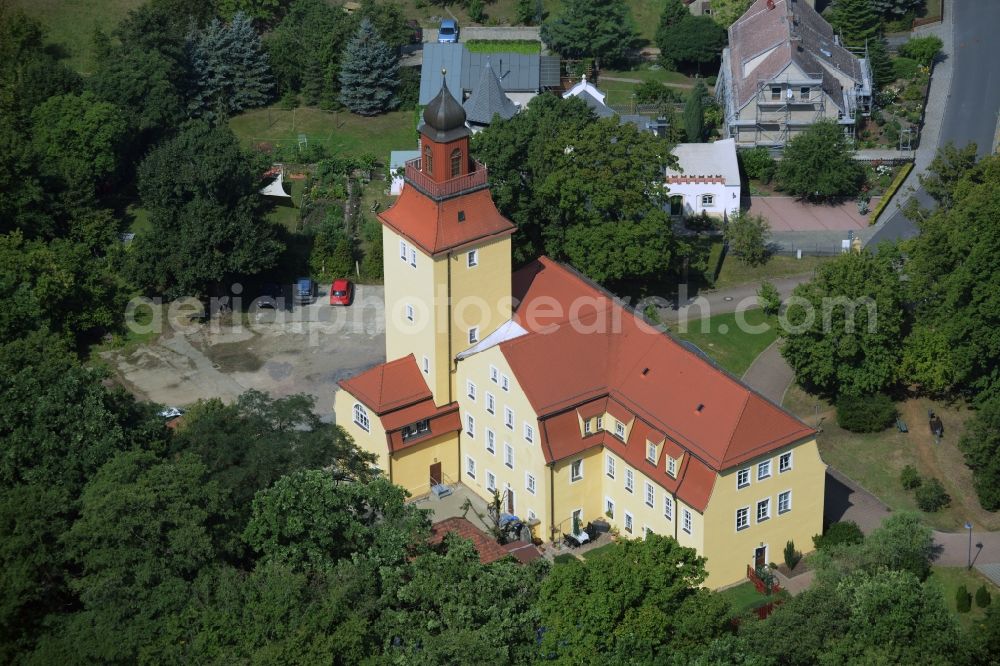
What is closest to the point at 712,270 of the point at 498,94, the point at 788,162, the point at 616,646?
the point at 788,162

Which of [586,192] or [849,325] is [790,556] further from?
[586,192]

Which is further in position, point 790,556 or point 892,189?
point 892,189

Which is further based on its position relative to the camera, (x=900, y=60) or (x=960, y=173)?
(x=900, y=60)

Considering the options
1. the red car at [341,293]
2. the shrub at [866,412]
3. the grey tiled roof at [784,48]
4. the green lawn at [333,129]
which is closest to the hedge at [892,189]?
the grey tiled roof at [784,48]

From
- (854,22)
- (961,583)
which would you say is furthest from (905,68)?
(961,583)

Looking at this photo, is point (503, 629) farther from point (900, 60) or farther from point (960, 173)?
point (900, 60)

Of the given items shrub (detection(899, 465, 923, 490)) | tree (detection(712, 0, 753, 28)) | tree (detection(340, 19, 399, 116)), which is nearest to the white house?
tree (detection(712, 0, 753, 28))
